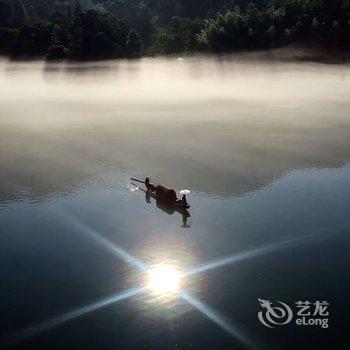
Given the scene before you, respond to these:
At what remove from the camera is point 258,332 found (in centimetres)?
2336

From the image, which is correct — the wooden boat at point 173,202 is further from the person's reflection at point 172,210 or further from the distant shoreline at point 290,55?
the distant shoreline at point 290,55

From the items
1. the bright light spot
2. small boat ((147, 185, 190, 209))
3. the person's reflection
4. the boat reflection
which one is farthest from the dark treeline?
the bright light spot

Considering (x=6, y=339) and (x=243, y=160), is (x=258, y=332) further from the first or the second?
(x=243, y=160)

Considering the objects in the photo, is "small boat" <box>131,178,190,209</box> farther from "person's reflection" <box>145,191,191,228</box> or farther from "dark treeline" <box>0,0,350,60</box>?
"dark treeline" <box>0,0,350,60</box>

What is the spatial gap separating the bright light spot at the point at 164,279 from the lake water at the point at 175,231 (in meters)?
0.62

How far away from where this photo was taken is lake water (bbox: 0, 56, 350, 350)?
2397 centimetres

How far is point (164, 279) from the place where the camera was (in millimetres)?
28625

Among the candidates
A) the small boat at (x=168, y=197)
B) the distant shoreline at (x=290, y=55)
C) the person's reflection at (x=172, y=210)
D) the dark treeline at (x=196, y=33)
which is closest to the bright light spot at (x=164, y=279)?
the person's reflection at (x=172, y=210)

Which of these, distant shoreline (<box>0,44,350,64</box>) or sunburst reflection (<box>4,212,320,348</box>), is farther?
distant shoreline (<box>0,44,350,64</box>)

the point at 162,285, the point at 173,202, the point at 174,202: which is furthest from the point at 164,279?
the point at 173,202

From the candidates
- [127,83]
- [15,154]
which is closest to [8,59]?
[127,83]

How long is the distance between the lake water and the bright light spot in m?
0.62

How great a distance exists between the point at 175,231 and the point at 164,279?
7.94 meters

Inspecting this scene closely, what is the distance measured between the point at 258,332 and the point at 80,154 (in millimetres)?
45251
